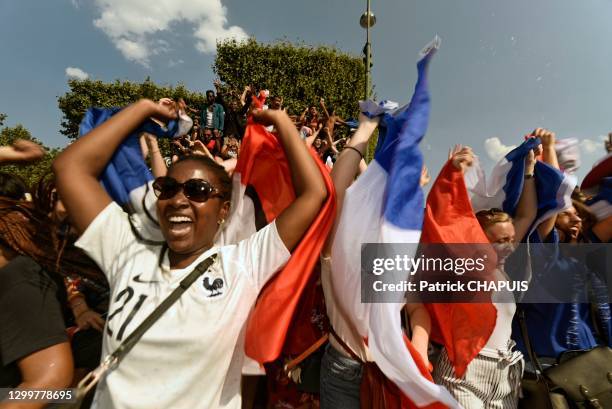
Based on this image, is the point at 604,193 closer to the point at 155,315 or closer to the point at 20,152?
the point at 155,315

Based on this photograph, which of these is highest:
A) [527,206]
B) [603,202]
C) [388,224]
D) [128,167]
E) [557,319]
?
[603,202]

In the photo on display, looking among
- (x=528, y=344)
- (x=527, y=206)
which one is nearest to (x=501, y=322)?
(x=528, y=344)

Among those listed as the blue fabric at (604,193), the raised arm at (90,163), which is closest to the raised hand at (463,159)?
the blue fabric at (604,193)

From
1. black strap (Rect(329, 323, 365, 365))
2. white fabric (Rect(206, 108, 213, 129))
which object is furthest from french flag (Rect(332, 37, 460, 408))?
white fabric (Rect(206, 108, 213, 129))

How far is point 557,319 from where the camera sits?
6.89 ft

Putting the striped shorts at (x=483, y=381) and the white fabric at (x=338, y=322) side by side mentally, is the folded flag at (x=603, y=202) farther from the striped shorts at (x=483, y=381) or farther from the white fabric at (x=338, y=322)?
the white fabric at (x=338, y=322)

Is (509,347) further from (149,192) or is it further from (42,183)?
(42,183)

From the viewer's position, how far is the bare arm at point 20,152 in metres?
1.90

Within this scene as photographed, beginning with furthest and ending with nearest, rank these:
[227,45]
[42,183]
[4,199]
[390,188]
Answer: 1. [227,45]
2. [42,183]
3. [4,199]
4. [390,188]

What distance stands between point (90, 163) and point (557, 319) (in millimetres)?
2772

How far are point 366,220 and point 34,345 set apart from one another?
60.3 inches

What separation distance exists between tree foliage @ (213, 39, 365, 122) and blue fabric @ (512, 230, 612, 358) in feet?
42.6

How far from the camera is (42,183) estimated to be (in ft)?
6.14

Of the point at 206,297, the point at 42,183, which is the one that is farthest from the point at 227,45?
the point at 206,297
